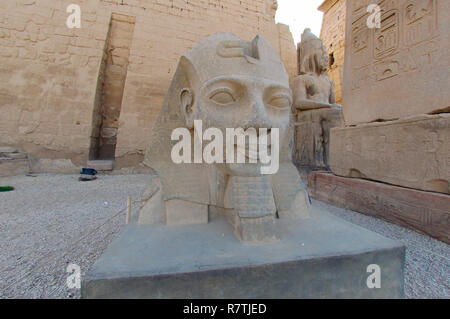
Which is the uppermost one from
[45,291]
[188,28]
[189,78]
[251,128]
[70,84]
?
[188,28]

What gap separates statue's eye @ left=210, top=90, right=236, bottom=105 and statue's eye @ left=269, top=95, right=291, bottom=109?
0.22 meters

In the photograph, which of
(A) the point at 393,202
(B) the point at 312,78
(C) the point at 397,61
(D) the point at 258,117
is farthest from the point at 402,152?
(B) the point at 312,78

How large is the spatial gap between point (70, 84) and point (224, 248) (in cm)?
534

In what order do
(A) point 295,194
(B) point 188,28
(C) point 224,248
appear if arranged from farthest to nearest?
(B) point 188,28
(A) point 295,194
(C) point 224,248

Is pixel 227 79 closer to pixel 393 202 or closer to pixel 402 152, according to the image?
pixel 402 152

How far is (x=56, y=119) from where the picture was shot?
15.1ft

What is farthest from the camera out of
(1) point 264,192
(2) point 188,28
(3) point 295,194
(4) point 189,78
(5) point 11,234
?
(2) point 188,28

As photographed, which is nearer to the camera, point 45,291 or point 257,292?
point 257,292

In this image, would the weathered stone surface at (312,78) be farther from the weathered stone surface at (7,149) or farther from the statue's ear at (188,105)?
the weathered stone surface at (7,149)

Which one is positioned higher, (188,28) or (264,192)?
(188,28)

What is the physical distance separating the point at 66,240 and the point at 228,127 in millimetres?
1590

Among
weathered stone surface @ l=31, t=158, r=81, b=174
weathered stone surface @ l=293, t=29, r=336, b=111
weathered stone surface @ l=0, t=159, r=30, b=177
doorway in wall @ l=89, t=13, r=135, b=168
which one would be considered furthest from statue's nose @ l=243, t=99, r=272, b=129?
doorway in wall @ l=89, t=13, r=135, b=168

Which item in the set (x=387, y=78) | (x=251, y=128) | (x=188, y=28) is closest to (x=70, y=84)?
(x=188, y=28)

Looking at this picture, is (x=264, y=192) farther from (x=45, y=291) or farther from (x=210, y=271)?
(x=45, y=291)
